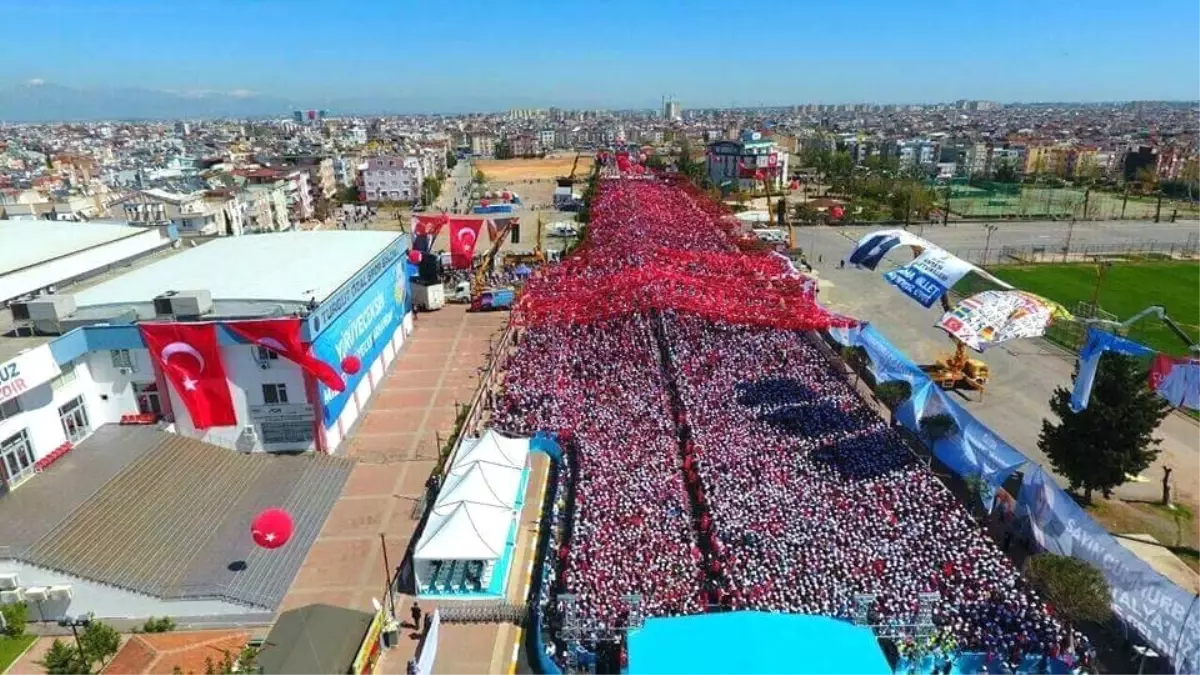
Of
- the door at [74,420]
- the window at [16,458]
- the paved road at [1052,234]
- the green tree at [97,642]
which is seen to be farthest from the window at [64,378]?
the paved road at [1052,234]

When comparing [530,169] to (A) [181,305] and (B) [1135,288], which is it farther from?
(A) [181,305]

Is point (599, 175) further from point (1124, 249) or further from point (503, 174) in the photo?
point (1124, 249)

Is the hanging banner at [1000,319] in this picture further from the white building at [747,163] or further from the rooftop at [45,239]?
the white building at [747,163]

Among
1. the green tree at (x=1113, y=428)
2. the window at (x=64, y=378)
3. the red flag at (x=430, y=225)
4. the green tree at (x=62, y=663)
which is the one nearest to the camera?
the green tree at (x=62, y=663)

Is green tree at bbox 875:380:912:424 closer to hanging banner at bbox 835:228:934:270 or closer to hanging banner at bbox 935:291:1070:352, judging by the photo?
hanging banner at bbox 935:291:1070:352

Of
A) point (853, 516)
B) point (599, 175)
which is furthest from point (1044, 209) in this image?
point (853, 516)

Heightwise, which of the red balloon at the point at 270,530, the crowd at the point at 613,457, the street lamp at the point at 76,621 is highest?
the red balloon at the point at 270,530
